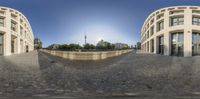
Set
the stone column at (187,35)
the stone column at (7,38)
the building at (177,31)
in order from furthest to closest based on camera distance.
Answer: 1. the stone column at (7,38)
2. the building at (177,31)
3. the stone column at (187,35)

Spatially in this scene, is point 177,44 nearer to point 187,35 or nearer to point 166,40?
point 166,40

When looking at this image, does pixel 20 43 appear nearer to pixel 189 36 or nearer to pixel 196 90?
pixel 189 36

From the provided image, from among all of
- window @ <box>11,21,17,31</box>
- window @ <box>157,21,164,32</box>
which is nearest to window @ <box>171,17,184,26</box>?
window @ <box>157,21,164,32</box>

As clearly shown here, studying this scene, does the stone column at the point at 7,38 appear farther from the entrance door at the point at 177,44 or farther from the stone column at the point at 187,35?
the stone column at the point at 187,35

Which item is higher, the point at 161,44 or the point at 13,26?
the point at 13,26

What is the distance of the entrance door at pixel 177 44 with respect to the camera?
46906mm

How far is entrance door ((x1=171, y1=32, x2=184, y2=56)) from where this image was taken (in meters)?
46.9

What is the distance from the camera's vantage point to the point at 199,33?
46750mm

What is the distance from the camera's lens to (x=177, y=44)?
47.5m

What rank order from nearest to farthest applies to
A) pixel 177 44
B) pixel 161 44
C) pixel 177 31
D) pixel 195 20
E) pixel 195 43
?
1. pixel 195 20
2. pixel 195 43
3. pixel 177 31
4. pixel 177 44
5. pixel 161 44

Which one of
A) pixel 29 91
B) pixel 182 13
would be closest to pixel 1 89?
pixel 29 91

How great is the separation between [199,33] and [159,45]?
8.38 metres

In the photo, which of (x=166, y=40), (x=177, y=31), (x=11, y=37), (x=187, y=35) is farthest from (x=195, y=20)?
(x=11, y=37)

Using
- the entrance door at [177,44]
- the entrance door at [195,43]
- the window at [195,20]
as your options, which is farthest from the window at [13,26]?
the entrance door at [195,43]
